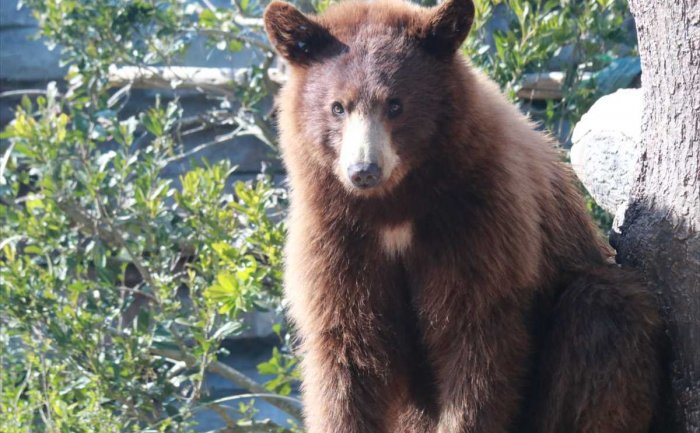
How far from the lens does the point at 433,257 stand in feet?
12.5

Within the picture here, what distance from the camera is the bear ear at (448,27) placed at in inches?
147

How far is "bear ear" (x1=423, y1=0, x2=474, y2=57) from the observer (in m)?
3.74

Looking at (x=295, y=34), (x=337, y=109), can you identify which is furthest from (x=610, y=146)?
(x=295, y=34)

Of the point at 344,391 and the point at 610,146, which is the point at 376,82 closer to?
the point at 344,391

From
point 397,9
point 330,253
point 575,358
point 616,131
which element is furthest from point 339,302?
point 616,131

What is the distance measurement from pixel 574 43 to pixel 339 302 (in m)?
3.23

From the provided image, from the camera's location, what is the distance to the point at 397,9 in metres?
3.94

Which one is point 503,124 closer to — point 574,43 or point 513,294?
point 513,294

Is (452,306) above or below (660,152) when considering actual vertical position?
below

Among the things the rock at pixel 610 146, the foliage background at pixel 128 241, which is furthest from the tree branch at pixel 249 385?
the rock at pixel 610 146

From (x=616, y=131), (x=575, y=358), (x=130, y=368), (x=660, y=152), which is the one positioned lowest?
(x=130, y=368)

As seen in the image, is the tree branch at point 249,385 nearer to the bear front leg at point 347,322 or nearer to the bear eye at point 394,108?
the bear front leg at point 347,322

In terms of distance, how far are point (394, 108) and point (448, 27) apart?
0.36 meters

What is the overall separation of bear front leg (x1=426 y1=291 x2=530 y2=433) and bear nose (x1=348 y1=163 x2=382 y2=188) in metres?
0.54
